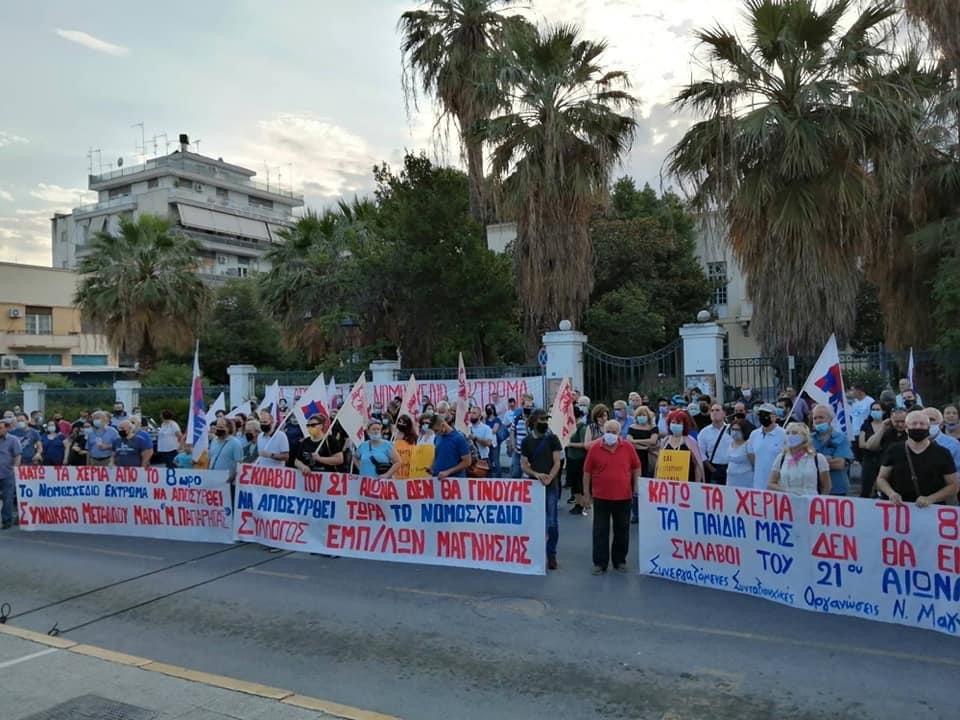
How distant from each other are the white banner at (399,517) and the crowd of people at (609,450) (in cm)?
26

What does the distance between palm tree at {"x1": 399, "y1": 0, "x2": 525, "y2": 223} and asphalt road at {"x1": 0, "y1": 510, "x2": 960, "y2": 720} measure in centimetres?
1459

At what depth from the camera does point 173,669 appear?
19.9ft

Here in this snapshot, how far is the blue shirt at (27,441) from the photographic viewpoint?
1384 cm

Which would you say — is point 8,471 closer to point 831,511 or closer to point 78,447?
point 78,447

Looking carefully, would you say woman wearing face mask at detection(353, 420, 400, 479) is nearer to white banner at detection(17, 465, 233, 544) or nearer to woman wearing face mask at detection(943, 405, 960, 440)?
white banner at detection(17, 465, 233, 544)

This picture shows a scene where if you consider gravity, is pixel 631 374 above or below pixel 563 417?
above

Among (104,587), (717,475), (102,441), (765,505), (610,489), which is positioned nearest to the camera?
(765,505)

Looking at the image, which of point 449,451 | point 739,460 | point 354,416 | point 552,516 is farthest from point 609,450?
point 354,416

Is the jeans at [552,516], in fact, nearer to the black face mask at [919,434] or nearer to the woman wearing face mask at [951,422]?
the black face mask at [919,434]

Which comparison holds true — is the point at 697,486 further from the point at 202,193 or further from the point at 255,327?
the point at 202,193

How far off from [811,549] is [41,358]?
52.7 meters

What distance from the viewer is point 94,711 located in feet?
17.5

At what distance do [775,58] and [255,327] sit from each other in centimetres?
3235

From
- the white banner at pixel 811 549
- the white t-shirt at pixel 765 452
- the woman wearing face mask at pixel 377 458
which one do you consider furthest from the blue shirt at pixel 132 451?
the white t-shirt at pixel 765 452
